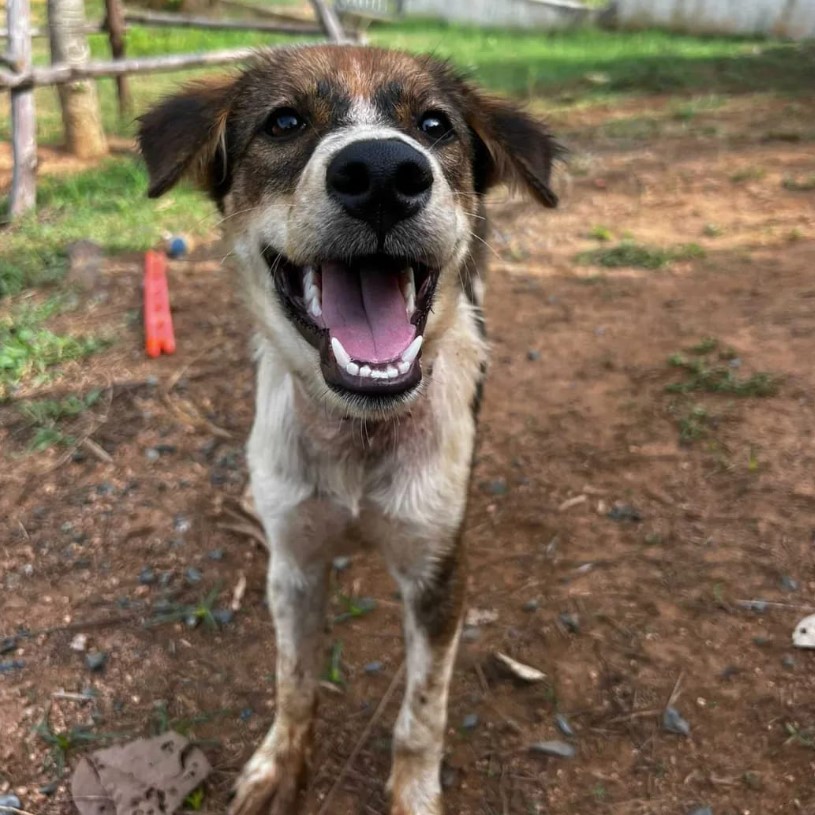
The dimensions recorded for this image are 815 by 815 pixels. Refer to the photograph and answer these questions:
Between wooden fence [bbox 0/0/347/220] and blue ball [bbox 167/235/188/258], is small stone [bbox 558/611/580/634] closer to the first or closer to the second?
blue ball [bbox 167/235/188/258]

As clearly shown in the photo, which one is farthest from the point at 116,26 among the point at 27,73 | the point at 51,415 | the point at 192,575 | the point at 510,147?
the point at 510,147

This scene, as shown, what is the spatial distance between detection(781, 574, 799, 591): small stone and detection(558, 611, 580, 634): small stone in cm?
79

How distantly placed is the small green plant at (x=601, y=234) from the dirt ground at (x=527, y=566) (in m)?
0.78

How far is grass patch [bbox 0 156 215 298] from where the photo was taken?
192 inches

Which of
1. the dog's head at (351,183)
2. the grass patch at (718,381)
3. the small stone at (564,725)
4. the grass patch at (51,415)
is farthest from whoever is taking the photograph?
the grass patch at (718,381)

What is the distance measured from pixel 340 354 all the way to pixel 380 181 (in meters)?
0.41

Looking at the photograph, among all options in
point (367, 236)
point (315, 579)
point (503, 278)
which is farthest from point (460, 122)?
point (503, 278)

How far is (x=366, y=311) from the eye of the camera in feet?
6.38

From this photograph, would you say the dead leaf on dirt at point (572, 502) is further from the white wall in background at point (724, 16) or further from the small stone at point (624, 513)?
the white wall in background at point (724, 16)

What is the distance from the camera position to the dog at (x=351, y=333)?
6.18ft

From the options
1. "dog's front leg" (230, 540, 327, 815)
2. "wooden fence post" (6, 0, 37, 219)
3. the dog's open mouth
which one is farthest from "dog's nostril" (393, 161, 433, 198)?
"wooden fence post" (6, 0, 37, 219)

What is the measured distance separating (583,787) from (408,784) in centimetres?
53

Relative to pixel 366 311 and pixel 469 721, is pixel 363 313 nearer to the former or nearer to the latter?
pixel 366 311

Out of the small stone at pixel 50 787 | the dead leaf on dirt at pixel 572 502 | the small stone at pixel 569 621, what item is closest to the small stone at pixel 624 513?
the dead leaf on dirt at pixel 572 502
